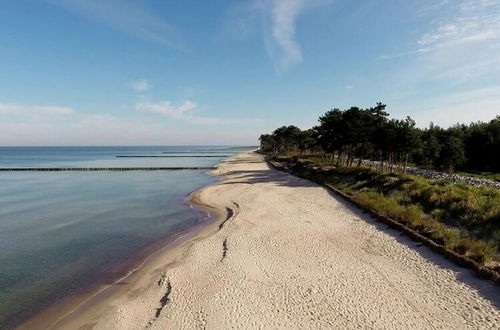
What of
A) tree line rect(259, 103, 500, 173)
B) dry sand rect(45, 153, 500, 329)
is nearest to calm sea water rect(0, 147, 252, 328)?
dry sand rect(45, 153, 500, 329)

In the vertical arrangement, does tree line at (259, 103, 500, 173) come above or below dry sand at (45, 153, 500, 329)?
above

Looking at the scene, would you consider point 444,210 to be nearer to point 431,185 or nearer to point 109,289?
point 431,185

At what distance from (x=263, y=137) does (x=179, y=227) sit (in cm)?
14858

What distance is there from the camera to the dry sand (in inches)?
369

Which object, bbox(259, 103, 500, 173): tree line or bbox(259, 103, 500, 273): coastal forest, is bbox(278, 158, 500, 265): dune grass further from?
bbox(259, 103, 500, 173): tree line

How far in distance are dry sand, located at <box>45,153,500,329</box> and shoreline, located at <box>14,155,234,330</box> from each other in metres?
0.21

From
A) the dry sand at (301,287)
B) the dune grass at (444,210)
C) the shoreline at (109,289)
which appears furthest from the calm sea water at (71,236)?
the dune grass at (444,210)

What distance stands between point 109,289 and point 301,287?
7.92 metres

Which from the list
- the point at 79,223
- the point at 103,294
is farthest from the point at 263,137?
the point at 103,294

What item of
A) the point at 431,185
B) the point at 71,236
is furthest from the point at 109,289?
the point at 431,185

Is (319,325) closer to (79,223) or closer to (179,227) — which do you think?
(179,227)

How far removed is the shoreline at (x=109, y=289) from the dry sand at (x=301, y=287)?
21cm

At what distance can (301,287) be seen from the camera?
11.4m

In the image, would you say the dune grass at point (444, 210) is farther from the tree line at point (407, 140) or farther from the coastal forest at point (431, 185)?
the tree line at point (407, 140)
